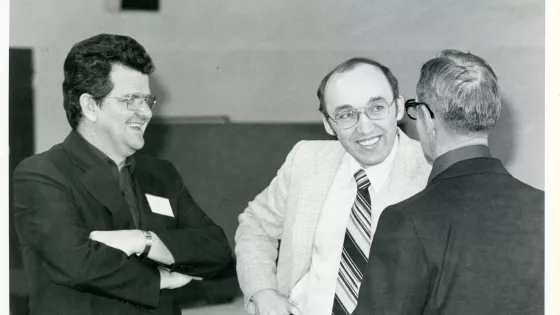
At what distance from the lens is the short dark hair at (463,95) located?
1.61 m

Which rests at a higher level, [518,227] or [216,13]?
[216,13]

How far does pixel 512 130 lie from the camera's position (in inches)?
83.5

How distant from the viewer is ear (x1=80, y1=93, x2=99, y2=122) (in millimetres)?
2045

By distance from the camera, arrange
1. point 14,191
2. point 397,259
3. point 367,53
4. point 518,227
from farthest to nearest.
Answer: point 367,53, point 14,191, point 518,227, point 397,259

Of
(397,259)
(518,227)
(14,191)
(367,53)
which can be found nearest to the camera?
(397,259)

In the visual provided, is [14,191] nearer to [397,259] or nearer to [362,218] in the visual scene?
[362,218]

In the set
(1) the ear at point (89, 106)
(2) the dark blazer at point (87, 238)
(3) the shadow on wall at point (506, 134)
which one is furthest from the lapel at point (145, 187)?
(3) the shadow on wall at point (506, 134)

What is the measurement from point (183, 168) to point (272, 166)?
34 cm

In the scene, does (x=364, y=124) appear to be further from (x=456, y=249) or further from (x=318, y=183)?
(x=456, y=249)

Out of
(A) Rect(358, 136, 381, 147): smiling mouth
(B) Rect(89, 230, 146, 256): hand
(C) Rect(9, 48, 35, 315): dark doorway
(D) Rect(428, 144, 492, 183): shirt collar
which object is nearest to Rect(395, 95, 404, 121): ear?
(A) Rect(358, 136, 381, 147): smiling mouth

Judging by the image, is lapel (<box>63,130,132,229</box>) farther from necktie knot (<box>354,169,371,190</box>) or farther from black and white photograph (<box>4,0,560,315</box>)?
necktie knot (<box>354,169,371,190</box>)


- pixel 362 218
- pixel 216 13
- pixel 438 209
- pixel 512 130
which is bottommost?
pixel 362 218

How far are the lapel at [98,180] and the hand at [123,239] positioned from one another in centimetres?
4

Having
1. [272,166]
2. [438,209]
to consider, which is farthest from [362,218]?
[438,209]
